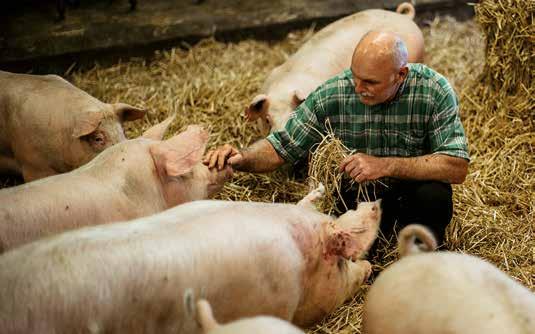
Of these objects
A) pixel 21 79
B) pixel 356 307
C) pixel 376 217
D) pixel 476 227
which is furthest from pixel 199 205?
pixel 21 79

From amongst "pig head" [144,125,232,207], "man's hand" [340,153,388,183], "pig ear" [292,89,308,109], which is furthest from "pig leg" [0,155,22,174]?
"man's hand" [340,153,388,183]

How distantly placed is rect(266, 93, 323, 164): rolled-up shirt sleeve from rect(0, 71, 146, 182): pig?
4.10 ft

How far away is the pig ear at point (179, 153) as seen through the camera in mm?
3873

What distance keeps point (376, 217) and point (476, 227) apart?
150 centimetres

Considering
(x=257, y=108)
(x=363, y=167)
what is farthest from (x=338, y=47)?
(x=363, y=167)

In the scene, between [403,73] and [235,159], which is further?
[235,159]

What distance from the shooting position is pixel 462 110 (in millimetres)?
6250

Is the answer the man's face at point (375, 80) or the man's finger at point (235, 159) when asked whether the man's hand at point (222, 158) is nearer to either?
the man's finger at point (235, 159)

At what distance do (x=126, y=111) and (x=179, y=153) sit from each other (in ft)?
4.63

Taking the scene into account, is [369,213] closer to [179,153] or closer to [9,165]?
[179,153]

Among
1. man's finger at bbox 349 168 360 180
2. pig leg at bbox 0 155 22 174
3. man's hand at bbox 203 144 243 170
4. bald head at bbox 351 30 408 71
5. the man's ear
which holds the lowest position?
pig leg at bbox 0 155 22 174

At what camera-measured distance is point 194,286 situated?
2883mm

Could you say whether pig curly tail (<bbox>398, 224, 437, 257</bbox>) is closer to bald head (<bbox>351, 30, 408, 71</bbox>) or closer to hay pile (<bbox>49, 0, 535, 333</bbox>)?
hay pile (<bbox>49, 0, 535, 333</bbox>)

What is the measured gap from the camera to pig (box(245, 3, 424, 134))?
5.50 meters
